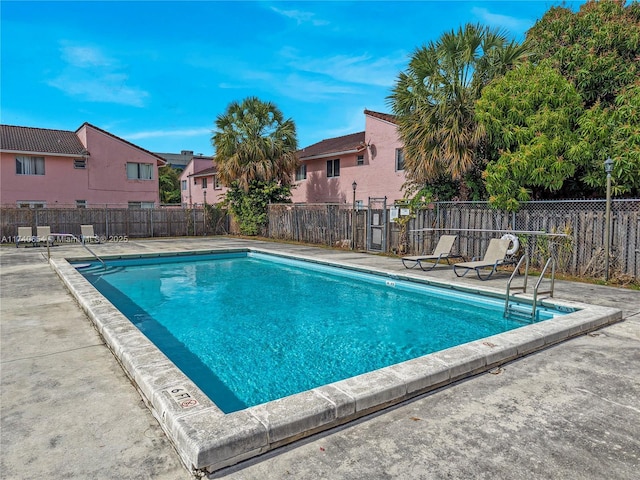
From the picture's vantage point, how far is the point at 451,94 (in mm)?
11703

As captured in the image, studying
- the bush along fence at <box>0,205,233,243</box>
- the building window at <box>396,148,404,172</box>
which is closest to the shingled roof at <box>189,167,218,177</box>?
the bush along fence at <box>0,205,233,243</box>

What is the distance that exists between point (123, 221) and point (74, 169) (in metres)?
6.01

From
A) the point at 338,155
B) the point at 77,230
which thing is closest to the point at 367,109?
the point at 338,155

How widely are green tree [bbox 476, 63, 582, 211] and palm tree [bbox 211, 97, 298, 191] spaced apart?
528 inches

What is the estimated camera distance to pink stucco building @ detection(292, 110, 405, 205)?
66.2 feet

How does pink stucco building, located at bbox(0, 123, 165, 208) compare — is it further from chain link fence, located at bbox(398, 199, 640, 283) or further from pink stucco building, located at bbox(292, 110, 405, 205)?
chain link fence, located at bbox(398, 199, 640, 283)

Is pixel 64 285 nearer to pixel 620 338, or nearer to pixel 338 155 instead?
pixel 620 338

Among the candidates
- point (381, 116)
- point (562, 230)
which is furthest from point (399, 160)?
point (562, 230)

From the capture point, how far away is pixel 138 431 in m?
2.79

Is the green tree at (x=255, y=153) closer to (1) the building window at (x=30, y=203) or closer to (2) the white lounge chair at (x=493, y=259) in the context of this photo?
(1) the building window at (x=30, y=203)

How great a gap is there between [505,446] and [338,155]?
70.1 ft

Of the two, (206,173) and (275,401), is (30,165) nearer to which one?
(206,173)

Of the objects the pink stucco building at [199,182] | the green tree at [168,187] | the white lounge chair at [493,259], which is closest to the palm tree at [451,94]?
the white lounge chair at [493,259]

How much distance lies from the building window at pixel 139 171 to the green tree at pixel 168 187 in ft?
61.2
